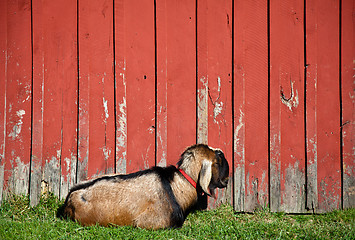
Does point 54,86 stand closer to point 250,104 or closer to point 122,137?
point 122,137

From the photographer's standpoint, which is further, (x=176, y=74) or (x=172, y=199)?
(x=176, y=74)

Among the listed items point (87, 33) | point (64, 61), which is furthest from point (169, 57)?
point (64, 61)

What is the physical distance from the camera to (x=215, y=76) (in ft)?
13.6

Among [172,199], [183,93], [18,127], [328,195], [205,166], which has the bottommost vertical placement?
[328,195]

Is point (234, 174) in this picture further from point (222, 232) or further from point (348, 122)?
point (348, 122)

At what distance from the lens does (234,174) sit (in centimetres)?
408

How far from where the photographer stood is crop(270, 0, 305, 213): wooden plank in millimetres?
4055

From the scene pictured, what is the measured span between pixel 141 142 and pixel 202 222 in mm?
1438

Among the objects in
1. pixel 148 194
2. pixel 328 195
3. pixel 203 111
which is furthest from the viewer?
pixel 203 111

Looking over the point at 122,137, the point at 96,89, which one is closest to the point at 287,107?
the point at 122,137

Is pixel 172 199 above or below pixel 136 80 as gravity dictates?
below

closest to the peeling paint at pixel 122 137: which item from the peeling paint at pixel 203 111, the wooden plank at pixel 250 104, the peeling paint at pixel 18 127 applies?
the peeling paint at pixel 203 111

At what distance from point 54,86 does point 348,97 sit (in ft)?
14.4

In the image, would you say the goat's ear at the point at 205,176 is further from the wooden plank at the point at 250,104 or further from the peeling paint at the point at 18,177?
the peeling paint at the point at 18,177
